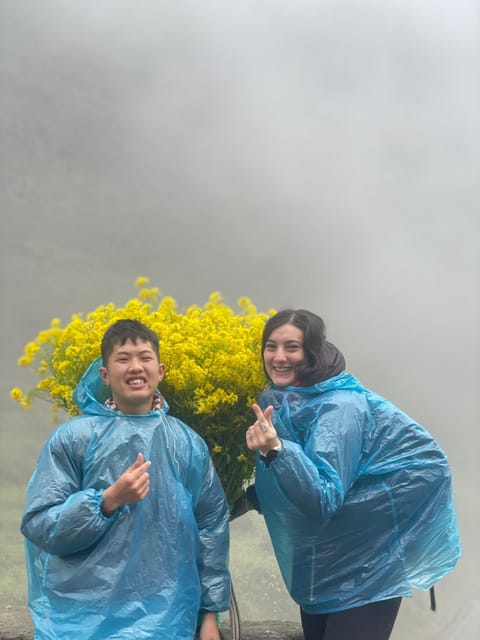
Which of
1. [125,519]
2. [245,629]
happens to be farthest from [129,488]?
[245,629]

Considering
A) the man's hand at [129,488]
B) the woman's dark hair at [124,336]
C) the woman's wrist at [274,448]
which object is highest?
the woman's dark hair at [124,336]

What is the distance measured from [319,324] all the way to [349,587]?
745 mm

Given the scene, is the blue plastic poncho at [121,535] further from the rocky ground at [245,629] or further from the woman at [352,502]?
the rocky ground at [245,629]

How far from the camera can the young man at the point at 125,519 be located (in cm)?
162

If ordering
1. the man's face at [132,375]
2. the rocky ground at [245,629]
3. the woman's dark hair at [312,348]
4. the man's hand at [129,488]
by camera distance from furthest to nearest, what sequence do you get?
the rocky ground at [245,629], the woman's dark hair at [312,348], the man's face at [132,375], the man's hand at [129,488]

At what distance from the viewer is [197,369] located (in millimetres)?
2068

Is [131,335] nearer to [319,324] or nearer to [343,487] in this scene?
[319,324]

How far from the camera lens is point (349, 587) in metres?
1.86

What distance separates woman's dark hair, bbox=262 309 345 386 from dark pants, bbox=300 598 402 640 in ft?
2.10

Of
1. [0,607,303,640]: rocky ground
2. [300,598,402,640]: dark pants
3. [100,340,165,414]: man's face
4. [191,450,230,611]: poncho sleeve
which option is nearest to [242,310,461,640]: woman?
[300,598,402,640]: dark pants

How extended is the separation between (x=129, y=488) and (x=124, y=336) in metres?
0.44

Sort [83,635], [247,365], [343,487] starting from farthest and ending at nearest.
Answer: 1. [247,365]
2. [343,487]
3. [83,635]

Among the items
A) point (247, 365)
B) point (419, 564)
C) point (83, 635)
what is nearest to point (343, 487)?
point (419, 564)

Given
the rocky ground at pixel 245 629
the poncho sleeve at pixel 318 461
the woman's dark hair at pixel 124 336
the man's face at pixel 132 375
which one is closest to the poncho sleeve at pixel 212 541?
the poncho sleeve at pixel 318 461
